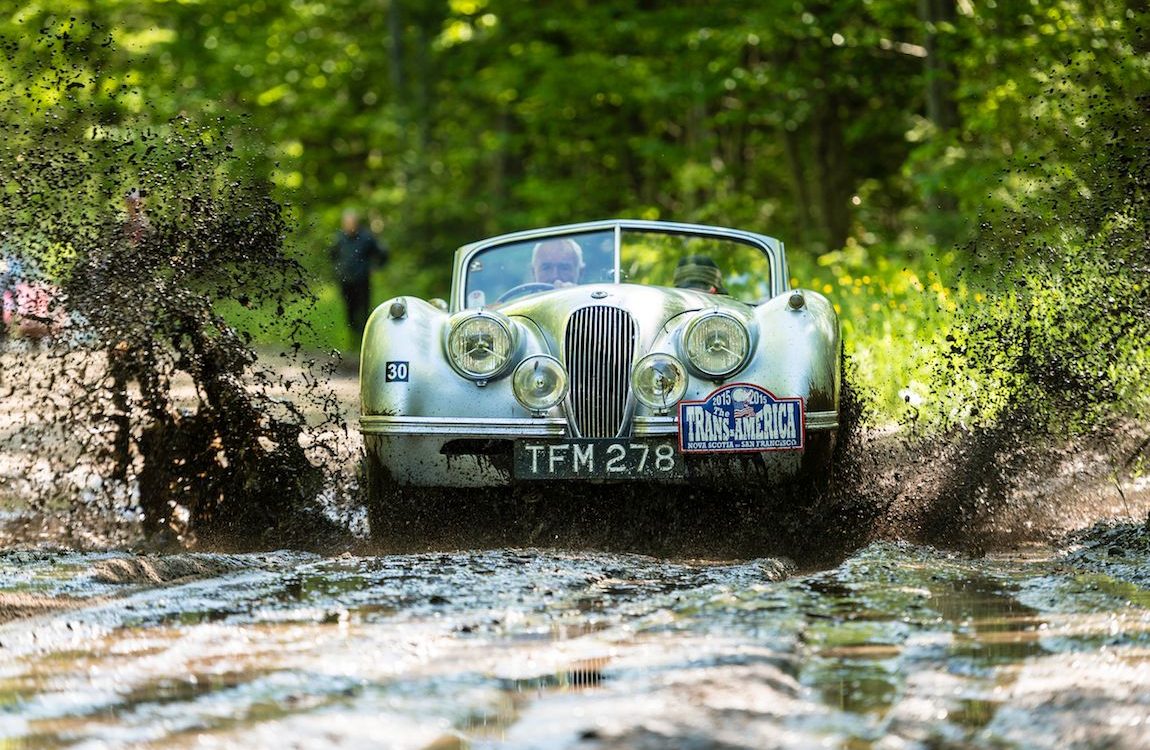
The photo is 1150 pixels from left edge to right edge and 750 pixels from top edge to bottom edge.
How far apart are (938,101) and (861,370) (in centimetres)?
685

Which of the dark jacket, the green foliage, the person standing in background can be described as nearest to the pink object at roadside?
the green foliage

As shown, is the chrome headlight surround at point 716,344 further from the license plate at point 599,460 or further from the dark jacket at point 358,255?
the dark jacket at point 358,255

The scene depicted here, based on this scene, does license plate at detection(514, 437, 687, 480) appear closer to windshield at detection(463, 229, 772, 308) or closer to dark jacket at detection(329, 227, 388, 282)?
windshield at detection(463, 229, 772, 308)

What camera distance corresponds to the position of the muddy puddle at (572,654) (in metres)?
3.49

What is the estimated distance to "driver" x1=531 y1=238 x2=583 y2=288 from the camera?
27.3 ft

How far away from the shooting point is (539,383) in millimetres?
6895

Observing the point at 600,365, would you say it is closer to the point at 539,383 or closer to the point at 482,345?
the point at 539,383

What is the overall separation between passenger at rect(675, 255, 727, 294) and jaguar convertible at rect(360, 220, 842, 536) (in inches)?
48.4

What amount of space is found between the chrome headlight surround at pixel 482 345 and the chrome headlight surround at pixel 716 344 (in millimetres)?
804

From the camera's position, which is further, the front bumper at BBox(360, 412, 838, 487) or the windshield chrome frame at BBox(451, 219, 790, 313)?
the windshield chrome frame at BBox(451, 219, 790, 313)

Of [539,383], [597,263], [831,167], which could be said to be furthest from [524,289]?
[831,167]

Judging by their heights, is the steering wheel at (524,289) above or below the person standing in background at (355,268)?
below

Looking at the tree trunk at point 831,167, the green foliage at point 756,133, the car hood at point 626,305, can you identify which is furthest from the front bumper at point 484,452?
the tree trunk at point 831,167

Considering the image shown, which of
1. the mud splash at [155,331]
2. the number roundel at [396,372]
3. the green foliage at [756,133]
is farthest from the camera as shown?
the green foliage at [756,133]
